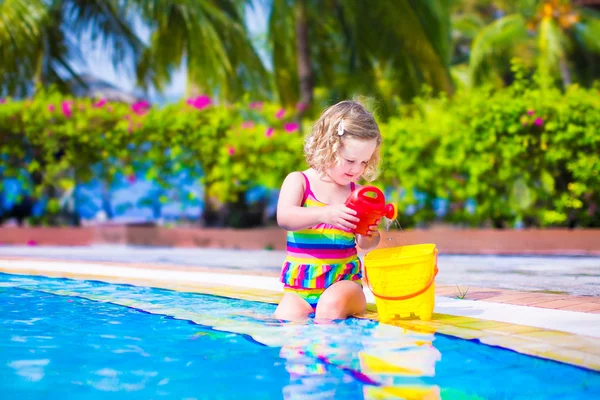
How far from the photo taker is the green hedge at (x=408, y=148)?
31.6 ft

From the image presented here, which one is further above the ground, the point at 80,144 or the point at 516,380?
the point at 80,144

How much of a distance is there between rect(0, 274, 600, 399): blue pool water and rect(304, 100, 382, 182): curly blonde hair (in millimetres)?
861

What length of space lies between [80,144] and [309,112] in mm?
4044

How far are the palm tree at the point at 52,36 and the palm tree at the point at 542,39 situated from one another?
1340cm

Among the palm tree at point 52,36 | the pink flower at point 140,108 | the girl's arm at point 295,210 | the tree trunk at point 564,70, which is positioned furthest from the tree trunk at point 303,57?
the tree trunk at point 564,70

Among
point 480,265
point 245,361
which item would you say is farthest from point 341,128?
point 480,265

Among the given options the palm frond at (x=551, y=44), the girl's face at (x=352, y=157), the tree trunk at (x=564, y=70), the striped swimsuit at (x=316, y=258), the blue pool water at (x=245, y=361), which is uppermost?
the palm frond at (x=551, y=44)

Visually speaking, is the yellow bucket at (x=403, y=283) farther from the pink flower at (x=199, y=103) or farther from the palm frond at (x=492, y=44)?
the palm frond at (x=492, y=44)

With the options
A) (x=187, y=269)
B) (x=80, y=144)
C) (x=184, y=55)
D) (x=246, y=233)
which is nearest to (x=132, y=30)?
(x=184, y=55)

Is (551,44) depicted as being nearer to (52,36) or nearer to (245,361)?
(52,36)

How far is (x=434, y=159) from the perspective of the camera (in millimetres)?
10102

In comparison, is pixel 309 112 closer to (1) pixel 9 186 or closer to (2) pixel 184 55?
(2) pixel 184 55

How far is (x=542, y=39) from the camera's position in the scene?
25141mm

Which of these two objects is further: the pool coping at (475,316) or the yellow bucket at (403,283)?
the yellow bucket at (403,283)
